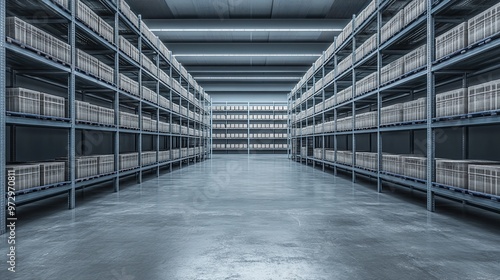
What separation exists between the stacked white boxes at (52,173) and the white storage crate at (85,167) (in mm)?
339

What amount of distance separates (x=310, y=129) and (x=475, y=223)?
940cm

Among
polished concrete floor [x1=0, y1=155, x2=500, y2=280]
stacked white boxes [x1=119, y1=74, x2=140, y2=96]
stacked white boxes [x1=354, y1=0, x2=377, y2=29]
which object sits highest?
stacked white boxes [x1=354, y1=0, x2=377, y2=29]

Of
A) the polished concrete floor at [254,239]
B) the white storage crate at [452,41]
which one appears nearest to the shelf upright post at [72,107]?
the polished concrete floor at [254,239]

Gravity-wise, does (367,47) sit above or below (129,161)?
above

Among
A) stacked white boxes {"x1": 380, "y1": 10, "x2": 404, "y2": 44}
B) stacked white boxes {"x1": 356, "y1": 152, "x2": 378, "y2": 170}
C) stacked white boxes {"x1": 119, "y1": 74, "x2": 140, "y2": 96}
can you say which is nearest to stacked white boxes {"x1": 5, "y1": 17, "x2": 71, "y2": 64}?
stacked white boxes {"x1": 119, "y1": 74, "x2": 140, "y2": 96}

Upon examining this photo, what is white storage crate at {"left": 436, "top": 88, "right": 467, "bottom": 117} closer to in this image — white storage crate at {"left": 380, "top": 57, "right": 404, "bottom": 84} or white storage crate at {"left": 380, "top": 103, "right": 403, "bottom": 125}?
white storage crate at {"left": 380, "top": 103, "right": 403, "bottom": 125}

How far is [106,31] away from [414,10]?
6128mm

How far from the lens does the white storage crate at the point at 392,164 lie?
5.95m

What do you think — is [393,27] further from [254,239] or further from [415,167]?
[254,239]

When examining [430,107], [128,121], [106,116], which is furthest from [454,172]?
[128,121]

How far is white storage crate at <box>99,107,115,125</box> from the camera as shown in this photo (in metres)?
6.30

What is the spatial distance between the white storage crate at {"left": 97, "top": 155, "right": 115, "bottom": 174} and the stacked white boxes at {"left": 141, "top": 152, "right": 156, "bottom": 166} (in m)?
1.79

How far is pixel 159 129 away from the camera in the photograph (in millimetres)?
10203

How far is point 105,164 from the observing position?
6.45m
